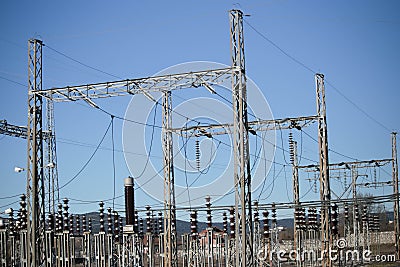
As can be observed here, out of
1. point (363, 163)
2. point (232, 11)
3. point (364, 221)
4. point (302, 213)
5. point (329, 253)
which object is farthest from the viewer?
point (364, 221)

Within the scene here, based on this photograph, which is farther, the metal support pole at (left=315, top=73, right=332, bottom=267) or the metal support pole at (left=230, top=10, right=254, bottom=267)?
the metal support pole at (left=315, top=73, right=332, bottom=267)

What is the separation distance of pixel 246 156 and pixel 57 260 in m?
17.8

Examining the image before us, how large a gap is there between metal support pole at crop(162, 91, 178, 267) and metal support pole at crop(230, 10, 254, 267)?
18.1 feet

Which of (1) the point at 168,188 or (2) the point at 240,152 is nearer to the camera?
(2) the point at 240,152

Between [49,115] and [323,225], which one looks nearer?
[323,225]

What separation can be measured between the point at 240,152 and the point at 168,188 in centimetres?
654

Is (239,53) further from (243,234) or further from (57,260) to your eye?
(57,260)

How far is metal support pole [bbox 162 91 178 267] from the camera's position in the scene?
26156mm

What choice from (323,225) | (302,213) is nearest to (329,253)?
(323,225)

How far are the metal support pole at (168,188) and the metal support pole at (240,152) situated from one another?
18.1ft

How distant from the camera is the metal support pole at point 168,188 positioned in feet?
85.8

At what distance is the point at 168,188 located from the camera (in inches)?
1035

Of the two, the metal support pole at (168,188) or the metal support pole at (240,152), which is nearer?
the metal support pole at (240,152)

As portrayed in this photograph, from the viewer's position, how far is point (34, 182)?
21547 millimetres
